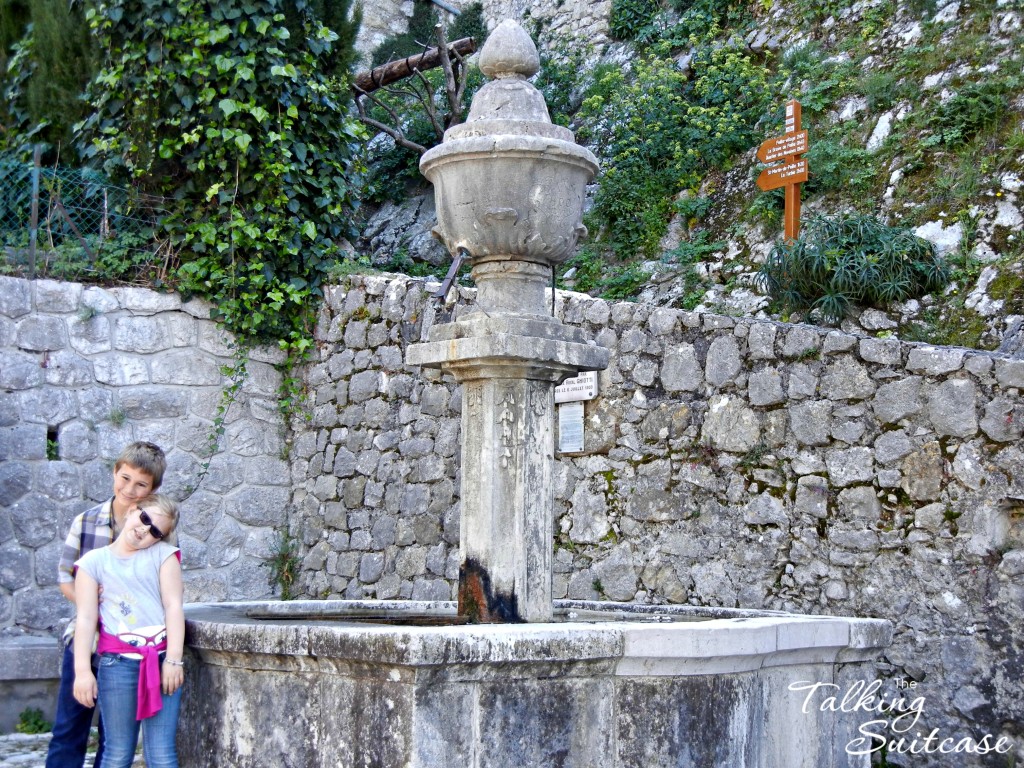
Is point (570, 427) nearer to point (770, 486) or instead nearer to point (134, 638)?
point (770, 486)

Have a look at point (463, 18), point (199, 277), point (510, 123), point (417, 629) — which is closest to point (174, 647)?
point (417, 629)

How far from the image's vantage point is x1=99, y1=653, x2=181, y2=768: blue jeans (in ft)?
11.2

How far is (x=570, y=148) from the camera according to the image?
4129 mm

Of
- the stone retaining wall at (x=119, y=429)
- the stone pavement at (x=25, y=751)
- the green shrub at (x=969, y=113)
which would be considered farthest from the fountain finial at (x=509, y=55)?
the green shrub at (x=969, y=113)

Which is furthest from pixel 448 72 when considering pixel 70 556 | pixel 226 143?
pixel 70 556

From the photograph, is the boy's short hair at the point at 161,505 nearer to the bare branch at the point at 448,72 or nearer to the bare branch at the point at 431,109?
the bare branch at the point at 431,109

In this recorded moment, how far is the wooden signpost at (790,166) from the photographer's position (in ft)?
27.6

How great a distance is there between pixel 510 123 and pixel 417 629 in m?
1.99

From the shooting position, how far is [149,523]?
11.5 feet

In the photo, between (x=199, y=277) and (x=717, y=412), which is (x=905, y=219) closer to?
(x=717, y=412)

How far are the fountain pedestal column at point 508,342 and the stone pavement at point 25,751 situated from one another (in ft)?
6.33

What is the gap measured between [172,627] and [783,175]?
21.3 ft

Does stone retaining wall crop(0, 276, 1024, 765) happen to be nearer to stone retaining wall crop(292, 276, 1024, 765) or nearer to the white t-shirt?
stone retaining wall crop(292, 276, 1024, 765)

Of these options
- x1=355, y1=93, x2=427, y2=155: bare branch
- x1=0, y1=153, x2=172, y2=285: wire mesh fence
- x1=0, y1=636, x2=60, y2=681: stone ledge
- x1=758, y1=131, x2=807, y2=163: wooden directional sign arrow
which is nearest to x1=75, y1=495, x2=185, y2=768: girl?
x1=0, y1=636, x2=60, y2=681: stone ledge
